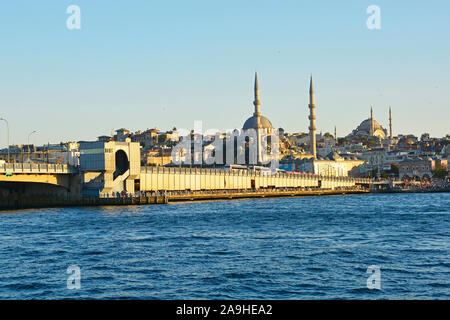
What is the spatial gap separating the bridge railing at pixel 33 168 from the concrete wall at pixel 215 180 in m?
10.7

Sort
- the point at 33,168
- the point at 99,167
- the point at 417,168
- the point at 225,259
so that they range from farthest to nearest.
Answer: the point at 417,168
the point at 99,167
the point at 33,168
the point at 225,259

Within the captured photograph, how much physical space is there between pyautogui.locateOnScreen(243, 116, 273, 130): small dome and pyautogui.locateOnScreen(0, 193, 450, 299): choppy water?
107756 millimetres

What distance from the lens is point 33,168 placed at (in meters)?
53.4

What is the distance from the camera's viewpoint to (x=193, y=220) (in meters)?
41.8

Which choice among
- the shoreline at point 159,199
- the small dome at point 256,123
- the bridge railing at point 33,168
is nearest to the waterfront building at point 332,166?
the small dome at point 256,123

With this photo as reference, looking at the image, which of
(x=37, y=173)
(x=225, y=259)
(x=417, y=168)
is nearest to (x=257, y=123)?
(x=417, y=168)

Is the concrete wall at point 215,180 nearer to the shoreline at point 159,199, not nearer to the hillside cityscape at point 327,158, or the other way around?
the shoreline at point 159,199

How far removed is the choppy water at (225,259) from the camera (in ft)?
55.6

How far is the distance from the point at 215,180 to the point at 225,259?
5621 cm

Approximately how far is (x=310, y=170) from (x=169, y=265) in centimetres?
11844

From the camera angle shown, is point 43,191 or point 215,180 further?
point 215,180

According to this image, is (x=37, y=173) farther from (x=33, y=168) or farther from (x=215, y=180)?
(x=215, y=180)

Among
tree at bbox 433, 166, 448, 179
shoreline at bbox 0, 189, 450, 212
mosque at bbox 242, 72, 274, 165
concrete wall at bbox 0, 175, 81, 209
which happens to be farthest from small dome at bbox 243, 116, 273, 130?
concrete wall at bbox 0, 175, 81, 209
